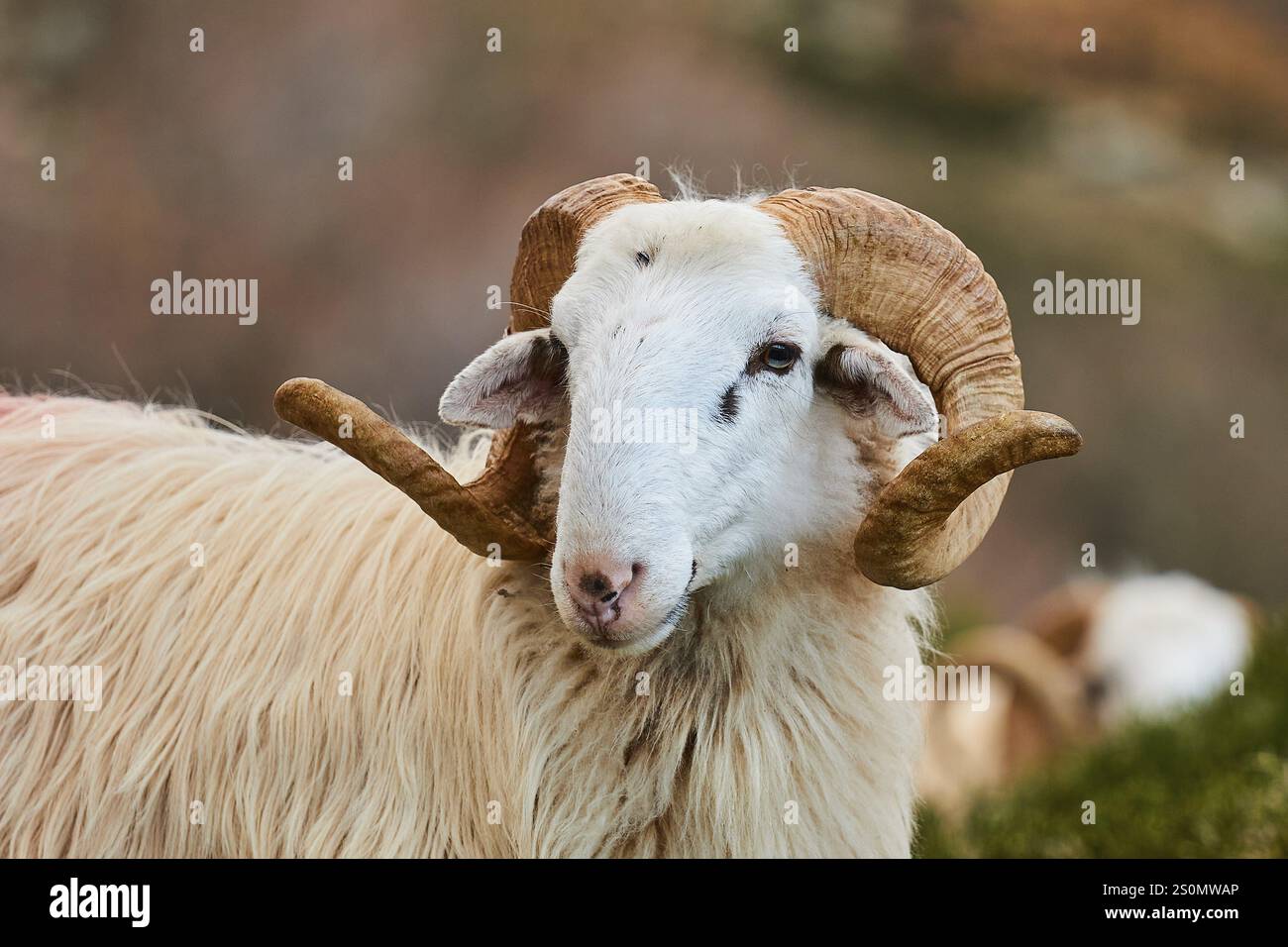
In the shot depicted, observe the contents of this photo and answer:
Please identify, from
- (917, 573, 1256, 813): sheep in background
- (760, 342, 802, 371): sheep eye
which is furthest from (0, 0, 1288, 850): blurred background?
(760, 342, 802, 371): sheep eye

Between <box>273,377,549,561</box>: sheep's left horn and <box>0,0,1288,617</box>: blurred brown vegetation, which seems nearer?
<box>273,377,549,561</box>: sheep's left horn

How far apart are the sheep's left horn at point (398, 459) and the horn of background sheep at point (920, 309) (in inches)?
41.7

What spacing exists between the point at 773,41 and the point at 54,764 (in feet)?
47.7

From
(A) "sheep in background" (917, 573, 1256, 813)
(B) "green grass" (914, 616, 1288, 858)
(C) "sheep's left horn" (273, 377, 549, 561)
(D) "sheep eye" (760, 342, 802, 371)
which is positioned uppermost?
(D) "sheep eye" (760, 342, 802, 371)

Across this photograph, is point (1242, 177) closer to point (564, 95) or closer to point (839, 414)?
point (564, 95)

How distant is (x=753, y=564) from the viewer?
3.67 m

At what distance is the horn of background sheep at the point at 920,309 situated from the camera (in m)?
3.59

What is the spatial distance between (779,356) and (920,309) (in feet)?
1.49

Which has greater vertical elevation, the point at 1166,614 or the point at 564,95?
the point at 564,95

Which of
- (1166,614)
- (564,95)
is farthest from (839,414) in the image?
(564,95)

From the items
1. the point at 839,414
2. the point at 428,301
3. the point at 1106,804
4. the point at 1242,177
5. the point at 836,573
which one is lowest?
the point at 1106,804

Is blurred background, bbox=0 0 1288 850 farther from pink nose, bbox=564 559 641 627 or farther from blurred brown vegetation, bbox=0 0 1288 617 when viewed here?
pink nose, bbox=564 559 641 627

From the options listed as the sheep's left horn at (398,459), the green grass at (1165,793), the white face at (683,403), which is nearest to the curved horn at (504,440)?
the sheep's left horn at (398,459)

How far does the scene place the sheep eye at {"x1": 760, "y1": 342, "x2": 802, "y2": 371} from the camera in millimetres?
3529
